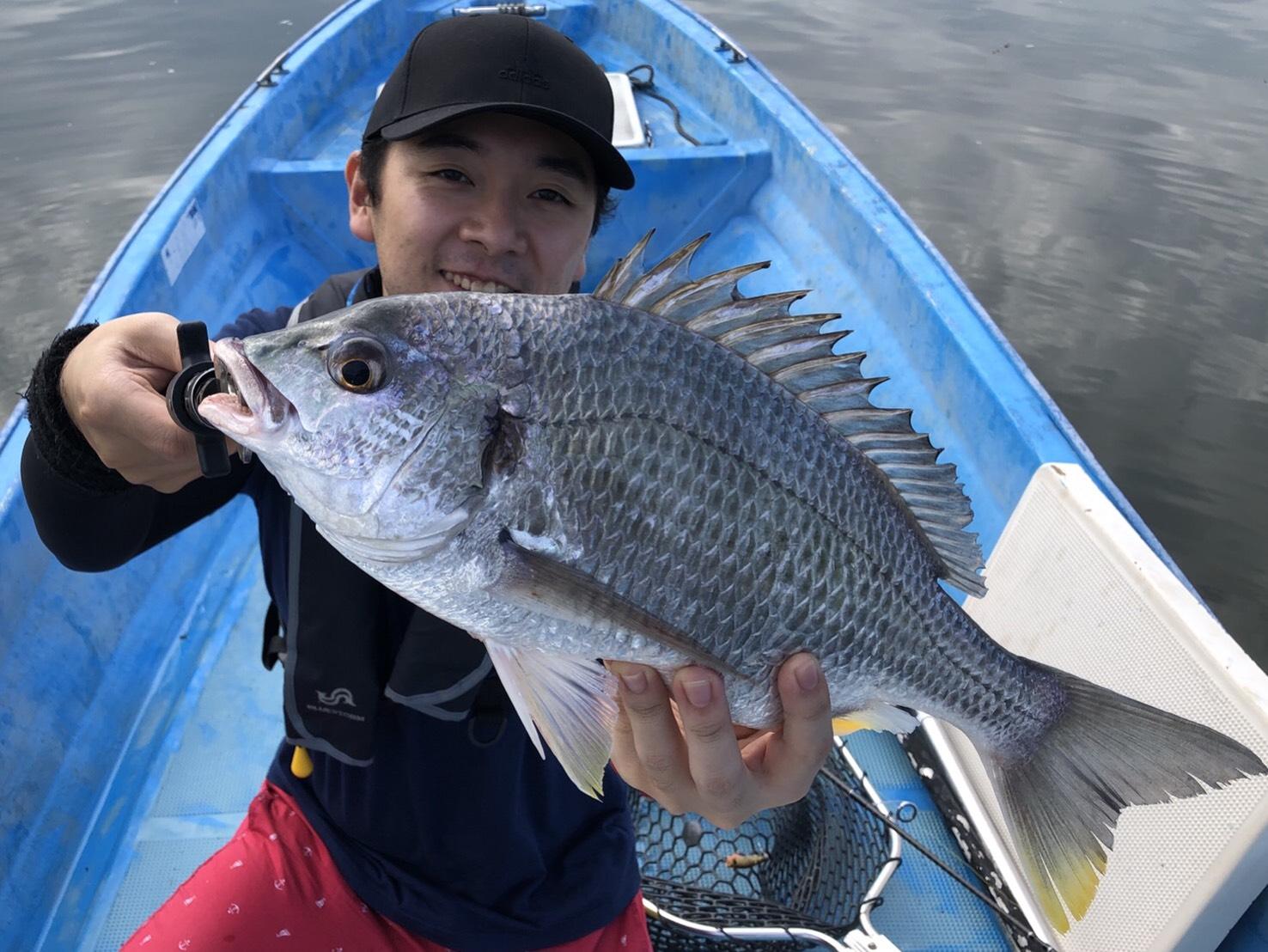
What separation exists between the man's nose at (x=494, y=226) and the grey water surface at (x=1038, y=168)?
551 cm

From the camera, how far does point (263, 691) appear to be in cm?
320

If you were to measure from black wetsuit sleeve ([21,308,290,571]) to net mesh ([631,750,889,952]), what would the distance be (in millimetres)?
1605

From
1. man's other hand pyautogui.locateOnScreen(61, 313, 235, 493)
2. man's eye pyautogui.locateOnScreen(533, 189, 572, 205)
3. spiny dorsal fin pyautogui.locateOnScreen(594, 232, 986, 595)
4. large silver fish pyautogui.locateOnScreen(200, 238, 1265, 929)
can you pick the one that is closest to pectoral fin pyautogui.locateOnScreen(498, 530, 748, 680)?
large silver fish pyautogui.locateOnScreen(200, 238, 1265, 929)

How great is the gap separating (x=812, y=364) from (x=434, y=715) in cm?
109

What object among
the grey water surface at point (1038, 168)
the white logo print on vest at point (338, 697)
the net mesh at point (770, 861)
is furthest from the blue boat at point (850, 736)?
the grey water surface at point (1038, 168)

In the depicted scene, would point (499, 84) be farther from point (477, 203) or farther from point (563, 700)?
point (563, 700)

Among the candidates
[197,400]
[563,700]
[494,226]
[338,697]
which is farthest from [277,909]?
[494,226]

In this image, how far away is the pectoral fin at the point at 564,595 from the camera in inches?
52.1

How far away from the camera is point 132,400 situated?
1.38 m

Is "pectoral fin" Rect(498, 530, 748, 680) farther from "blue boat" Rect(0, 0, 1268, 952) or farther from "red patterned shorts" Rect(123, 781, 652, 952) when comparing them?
"blue boat" Rect(0, 0, 1268, 952)

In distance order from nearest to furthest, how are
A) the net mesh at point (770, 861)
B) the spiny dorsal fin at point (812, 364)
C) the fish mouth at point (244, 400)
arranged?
the fish mouth at point (244, 400), the spiny dorsal fin at point (812, 364), the net mesh at point (770, 861)

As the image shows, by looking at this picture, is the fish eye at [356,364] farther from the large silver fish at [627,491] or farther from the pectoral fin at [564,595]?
the pectoral fin at [564,595]

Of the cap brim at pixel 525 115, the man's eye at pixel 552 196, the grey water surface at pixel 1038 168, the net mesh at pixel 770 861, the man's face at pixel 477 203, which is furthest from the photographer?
the grey water surface at pixel 1038 168

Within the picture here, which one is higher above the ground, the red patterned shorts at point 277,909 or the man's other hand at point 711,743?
the man's other hand at point 711,743
